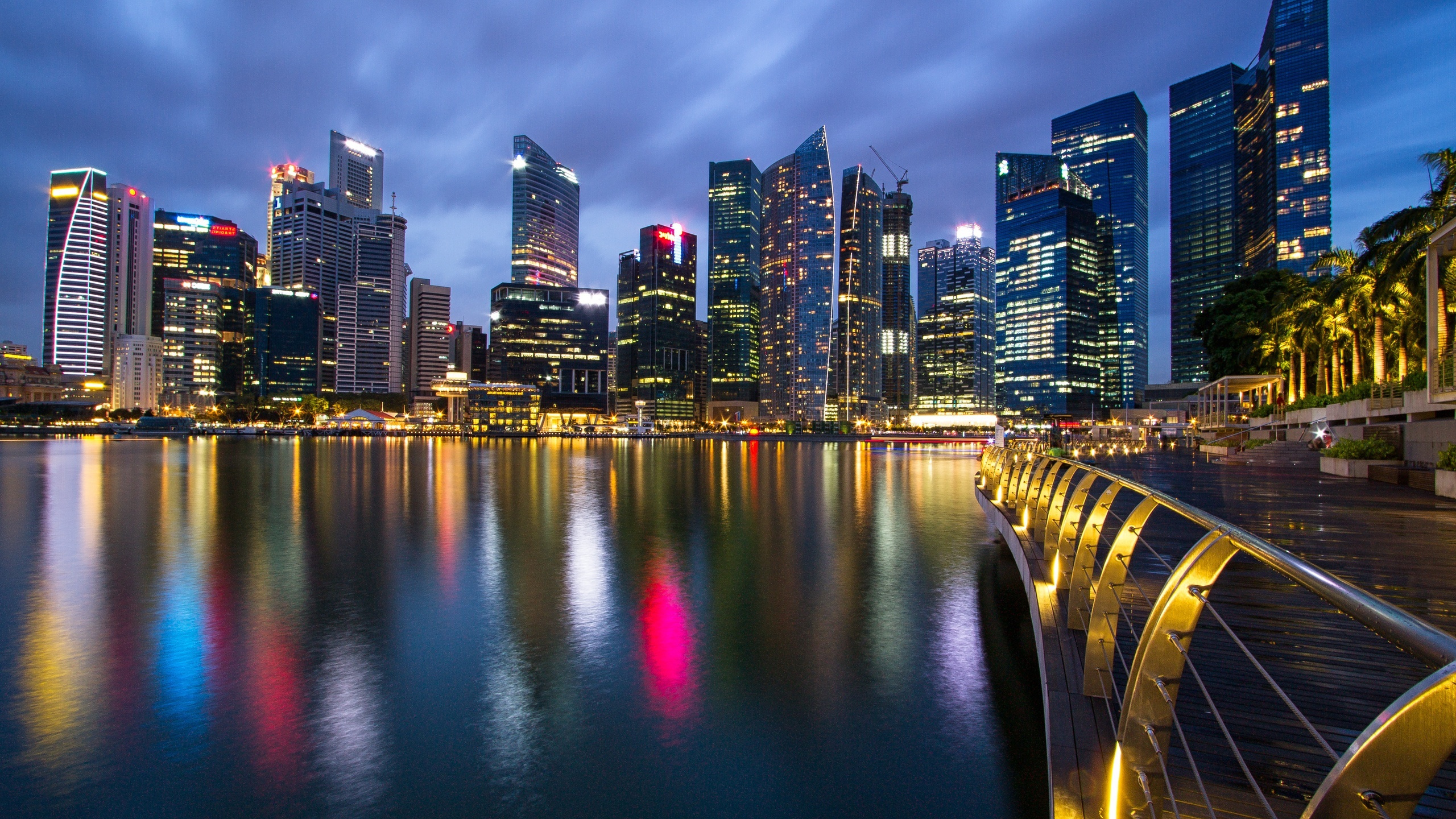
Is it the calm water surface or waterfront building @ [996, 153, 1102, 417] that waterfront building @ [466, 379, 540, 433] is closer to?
waterfront building @ [996, 153, 1102, 417]

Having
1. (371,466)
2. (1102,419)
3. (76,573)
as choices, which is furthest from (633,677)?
(1102,419)

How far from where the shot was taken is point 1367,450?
22625 millimetres

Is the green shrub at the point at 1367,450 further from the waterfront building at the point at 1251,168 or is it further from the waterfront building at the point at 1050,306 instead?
the waterfront building at the point at 1050,306

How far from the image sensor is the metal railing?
5.03 feet

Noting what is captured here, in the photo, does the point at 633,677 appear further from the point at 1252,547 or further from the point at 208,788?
the point at 1252,547

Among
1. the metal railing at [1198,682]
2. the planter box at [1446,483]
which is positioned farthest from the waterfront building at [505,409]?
the metal railing at [1198,682]

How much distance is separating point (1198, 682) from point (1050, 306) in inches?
7947

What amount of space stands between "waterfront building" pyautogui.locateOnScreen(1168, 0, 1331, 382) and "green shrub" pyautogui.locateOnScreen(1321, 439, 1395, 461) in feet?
180

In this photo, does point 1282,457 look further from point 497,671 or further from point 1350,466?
point 497,671

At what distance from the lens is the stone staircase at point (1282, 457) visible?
28766 millimetres

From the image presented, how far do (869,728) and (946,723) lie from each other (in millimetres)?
870

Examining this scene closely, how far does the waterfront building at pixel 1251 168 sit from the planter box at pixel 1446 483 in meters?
62.9

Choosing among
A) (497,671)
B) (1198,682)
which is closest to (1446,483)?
(1198,682)

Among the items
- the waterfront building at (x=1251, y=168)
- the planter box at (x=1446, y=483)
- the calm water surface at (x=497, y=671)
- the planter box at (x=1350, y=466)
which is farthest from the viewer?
the waterfront building at (x=1251, y=168)
